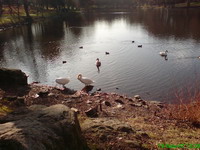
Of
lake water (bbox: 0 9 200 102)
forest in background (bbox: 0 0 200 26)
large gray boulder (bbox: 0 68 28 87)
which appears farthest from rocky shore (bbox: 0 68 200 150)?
forest in background (bbox: 0 0 200 26)

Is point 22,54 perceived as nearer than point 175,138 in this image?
No

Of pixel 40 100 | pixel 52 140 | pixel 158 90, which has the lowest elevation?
pixel 158 90

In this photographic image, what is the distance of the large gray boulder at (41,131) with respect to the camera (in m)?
4.00

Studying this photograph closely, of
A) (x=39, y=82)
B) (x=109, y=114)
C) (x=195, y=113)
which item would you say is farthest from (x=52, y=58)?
(x=195, y=113)

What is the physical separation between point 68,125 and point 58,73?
18.2m

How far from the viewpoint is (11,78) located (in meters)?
15.6

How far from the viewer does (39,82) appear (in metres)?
20.4

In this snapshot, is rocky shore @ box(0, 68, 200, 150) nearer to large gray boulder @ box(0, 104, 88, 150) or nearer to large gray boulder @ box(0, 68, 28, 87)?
large gray boulder @ box(0, 104, 88, 150)

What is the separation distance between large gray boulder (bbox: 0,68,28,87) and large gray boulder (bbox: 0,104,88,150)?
10.7 metres

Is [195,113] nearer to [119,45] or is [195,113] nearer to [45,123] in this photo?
[45,123]

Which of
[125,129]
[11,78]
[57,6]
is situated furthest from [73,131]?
[57,6]

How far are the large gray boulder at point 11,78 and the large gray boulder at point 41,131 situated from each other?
10.7m

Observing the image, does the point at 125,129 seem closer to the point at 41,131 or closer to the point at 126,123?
the point at 126,123

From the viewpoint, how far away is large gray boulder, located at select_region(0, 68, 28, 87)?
15258 millimetres
